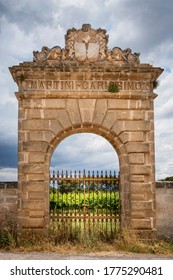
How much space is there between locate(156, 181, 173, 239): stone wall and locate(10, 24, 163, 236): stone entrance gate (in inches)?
17.4

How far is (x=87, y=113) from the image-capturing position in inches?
354

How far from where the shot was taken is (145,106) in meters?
9.14

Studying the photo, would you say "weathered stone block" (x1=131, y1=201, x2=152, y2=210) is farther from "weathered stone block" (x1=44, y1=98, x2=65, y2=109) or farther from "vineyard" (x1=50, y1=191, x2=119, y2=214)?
"weathered stone block" (x1=44, y1=98, x2=65, y2=109)

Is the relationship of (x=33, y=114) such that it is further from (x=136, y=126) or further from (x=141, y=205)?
(x=141, y=205)

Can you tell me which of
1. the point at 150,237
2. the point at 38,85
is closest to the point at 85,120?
the point at 38,85

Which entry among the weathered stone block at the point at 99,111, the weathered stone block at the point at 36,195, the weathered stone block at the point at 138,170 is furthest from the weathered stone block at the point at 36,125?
the weathered stone block at the point at 138,170

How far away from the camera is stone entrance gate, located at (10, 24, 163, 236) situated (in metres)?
8.82

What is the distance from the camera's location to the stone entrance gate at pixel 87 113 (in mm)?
8820

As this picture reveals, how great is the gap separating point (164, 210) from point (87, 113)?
9.99ft

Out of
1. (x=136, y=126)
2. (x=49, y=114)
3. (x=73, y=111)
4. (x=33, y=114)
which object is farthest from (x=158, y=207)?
(x=33, y=114)

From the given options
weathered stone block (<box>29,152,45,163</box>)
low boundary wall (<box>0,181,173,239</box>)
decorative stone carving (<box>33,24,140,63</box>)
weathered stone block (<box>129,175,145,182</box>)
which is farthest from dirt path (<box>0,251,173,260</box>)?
decorative stone carving (<box>33,24,140,63</box>)

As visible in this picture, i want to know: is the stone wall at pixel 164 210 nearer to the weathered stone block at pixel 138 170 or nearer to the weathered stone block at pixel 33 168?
the weathered stone block at pixel 138 170

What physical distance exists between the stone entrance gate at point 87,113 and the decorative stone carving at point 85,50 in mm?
24

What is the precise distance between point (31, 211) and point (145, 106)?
12.1 feet
